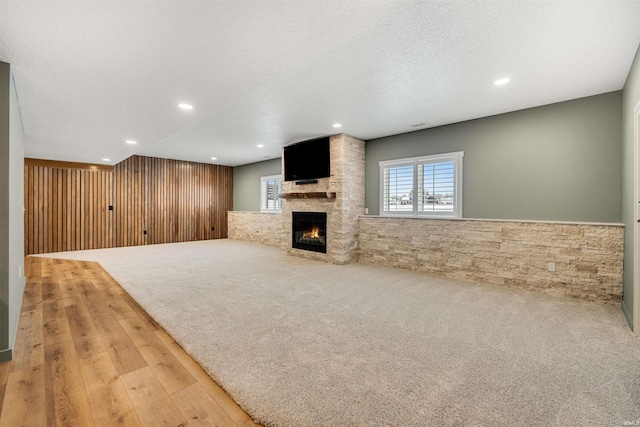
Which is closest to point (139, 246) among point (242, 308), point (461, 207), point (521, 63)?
point (242, 308)

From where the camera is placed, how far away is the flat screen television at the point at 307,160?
230 inches

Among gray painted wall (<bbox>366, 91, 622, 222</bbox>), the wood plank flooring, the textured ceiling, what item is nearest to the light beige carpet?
the wood plank flooring

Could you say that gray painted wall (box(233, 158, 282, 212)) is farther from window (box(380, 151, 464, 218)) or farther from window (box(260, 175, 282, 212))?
window (box(380, 151, 464, 218))

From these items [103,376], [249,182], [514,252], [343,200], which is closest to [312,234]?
[343,200]

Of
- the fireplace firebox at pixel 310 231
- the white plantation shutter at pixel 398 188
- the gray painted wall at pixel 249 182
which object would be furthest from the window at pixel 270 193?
the white plantation shutter at pixel 398 188

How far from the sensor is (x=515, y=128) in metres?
4.25

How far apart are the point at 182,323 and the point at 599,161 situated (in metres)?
5.34

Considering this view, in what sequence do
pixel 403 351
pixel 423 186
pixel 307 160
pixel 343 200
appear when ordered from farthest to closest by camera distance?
1. pixel 307 160
2. pixel 343 200
3. pixel 423 186
4. pixel 403 351

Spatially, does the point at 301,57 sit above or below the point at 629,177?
above

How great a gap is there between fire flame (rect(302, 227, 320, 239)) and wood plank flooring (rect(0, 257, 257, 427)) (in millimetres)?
3620

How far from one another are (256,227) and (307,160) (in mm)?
3493

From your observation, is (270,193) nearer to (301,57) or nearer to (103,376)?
(301,57)

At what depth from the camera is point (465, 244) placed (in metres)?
4.43

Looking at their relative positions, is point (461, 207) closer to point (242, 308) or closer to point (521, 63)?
point (521, 63)
